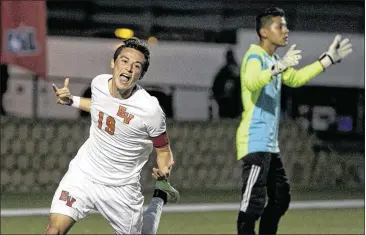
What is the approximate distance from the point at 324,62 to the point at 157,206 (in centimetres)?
212

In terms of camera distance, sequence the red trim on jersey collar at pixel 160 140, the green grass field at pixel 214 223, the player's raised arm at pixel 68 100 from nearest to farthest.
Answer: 1. the red trim on jersey collar at pixel 160 140
2. the player's raised arm at pixel 68 100
3. the green grass field at pixel 214 223

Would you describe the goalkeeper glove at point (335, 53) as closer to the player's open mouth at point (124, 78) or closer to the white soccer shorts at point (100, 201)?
the white soccer shorts at point (100, 201)

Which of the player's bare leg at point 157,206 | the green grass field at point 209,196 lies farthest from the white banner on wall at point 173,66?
the player's bare leg at point 157,206

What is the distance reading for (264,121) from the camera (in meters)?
9.31

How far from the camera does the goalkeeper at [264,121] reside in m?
9.21

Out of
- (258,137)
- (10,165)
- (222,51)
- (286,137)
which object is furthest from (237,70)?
(258,137)

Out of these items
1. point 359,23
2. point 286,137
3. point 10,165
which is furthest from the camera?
point 359,23

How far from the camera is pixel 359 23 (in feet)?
66.6

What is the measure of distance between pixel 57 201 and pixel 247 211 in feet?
7.71

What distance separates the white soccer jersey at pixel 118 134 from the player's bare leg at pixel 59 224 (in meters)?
0.37

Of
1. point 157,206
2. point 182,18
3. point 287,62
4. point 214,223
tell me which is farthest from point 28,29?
point 157,206

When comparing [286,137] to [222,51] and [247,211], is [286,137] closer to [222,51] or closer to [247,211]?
[222,51]

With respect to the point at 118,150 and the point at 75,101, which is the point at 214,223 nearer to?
the point at 75,101

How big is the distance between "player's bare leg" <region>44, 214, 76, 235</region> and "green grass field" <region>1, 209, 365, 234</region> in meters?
4.02
